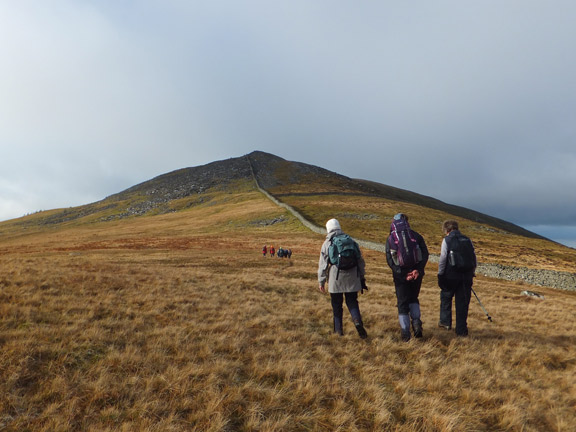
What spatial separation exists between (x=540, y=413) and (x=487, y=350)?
8.31 ft

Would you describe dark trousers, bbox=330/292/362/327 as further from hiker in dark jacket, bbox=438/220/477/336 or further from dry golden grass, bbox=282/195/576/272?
dry golden grass, bbox=282/195/576/272

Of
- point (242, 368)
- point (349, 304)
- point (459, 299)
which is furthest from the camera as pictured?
point (459, 299)

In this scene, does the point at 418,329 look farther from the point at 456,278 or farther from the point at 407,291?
the point at 456,278

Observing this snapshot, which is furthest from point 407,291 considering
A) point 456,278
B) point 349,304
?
point 456,278

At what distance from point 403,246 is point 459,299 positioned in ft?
9.50

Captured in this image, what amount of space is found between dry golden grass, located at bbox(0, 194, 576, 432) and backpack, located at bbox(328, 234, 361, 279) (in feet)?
6.74

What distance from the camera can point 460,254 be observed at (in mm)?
7840

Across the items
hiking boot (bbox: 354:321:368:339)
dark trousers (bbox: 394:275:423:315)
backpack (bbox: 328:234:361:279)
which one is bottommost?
hiking boot (bbox: 354:321:368:339)

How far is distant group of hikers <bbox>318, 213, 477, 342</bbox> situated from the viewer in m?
7.13

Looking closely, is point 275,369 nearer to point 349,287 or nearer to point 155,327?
point 349,287

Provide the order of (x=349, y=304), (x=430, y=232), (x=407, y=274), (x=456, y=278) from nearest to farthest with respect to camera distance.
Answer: (x=407, y=274) → (x=349, y=304) → (x=456, y=278) → (x=430, y=232)

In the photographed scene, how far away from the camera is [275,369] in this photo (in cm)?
559

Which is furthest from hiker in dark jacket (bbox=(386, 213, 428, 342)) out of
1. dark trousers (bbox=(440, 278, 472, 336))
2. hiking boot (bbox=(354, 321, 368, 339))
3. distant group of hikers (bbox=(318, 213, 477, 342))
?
dark trousers (bbox=(440, 278, 472, 336))

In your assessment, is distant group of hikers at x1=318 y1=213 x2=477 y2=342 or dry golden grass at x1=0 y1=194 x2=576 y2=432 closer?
dry golden grass at x1=0 y1=194 x2=576 y2=432
